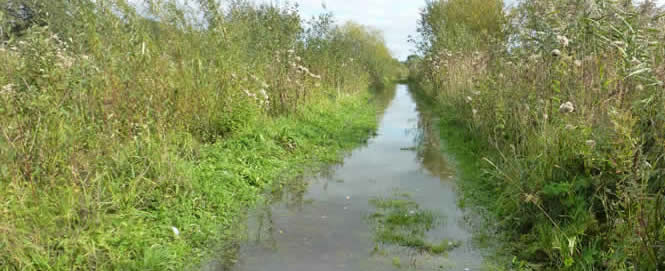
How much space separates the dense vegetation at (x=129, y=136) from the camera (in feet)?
11.5

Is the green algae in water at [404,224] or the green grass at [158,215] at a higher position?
the green grass at [158,215]

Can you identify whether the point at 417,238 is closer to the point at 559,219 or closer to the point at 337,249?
the point at 337,249

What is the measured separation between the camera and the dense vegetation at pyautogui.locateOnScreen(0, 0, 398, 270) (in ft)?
11.5

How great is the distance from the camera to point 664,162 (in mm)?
3338

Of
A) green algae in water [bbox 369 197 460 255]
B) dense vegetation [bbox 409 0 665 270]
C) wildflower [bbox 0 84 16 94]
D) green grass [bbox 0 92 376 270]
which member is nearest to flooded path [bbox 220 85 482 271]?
green algae in water [bbox 369 197 460 255]

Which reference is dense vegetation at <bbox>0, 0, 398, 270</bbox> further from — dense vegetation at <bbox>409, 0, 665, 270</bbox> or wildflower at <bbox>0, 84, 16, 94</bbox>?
dense vegetation at <bbox>409, 0, 665, 270</bbox>

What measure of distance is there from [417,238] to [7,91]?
406 centimetres

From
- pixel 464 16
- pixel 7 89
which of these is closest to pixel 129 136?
pixel 7 89

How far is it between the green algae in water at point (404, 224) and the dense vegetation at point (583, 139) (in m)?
0.73

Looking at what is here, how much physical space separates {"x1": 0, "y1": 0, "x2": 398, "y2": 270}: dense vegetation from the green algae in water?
63.2 inches

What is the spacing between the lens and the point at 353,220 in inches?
192

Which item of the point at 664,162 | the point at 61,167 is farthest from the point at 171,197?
the point at 664,162

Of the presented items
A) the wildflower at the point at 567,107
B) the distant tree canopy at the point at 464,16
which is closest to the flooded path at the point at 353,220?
the wildflower at the point at 567,107

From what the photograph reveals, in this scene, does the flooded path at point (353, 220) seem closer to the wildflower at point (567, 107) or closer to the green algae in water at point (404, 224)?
the green algae in water at point (404, 224)
